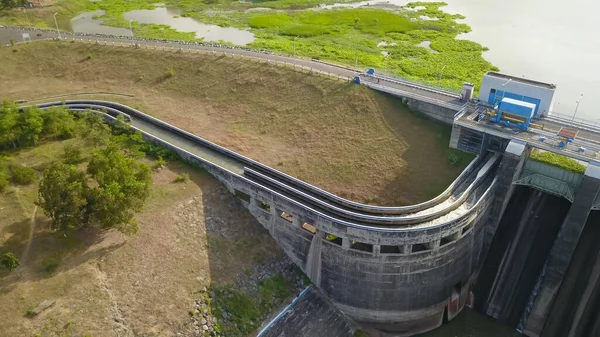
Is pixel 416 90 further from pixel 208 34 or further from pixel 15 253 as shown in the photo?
pixel 208 34

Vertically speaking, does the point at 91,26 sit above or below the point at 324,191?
above

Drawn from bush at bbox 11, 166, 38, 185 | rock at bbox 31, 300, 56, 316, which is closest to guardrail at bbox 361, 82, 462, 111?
bush at bbox 11, 166, 38, 185

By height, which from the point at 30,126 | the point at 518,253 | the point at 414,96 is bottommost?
the point at 518,253

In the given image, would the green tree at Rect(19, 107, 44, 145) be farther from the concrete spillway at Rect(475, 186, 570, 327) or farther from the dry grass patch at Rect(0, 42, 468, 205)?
the concrete spillway at Rect(475, 186, 570, 327)

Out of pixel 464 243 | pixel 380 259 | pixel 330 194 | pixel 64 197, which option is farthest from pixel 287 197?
pixel 64 197

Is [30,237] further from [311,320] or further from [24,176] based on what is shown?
[311,320]

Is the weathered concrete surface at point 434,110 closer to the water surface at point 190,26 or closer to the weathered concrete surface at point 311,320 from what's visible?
the weathered concrete surface at point 311,320

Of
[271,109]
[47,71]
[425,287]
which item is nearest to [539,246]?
[425,287]
